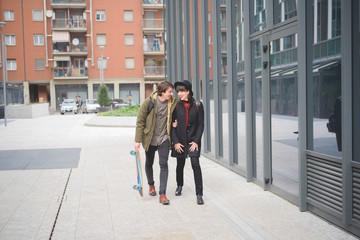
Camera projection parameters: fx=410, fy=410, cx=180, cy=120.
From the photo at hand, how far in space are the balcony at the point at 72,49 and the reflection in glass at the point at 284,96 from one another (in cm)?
4469

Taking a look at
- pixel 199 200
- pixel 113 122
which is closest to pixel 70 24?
pixel 113 122

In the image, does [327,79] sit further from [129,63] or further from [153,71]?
[129,63]

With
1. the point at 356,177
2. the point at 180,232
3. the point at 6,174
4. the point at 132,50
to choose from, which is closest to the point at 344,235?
the point at 356,177

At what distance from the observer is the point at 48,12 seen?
47219mm

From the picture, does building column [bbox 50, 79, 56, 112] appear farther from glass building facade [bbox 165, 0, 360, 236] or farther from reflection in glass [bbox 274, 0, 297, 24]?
reflection in glass [bbox 274, 0, 297, 24]

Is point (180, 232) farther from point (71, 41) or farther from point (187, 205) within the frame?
point (71, 41)

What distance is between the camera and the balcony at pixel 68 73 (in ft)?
157

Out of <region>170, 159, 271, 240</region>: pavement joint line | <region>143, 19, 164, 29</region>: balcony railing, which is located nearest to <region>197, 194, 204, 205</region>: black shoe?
<region>170, 159, 271, 240</region>: pavement joint line

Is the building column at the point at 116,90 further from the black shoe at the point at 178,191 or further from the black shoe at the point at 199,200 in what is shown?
the black shoe at the point at 199,200

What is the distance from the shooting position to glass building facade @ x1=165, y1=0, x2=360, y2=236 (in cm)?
411

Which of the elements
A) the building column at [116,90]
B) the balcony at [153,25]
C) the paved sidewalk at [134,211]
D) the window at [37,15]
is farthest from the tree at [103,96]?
the paved sidewalk at [134,211]

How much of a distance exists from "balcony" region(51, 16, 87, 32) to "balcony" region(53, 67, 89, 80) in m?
4.59

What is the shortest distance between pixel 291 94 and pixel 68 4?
153 feet

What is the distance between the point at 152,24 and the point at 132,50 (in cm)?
392
